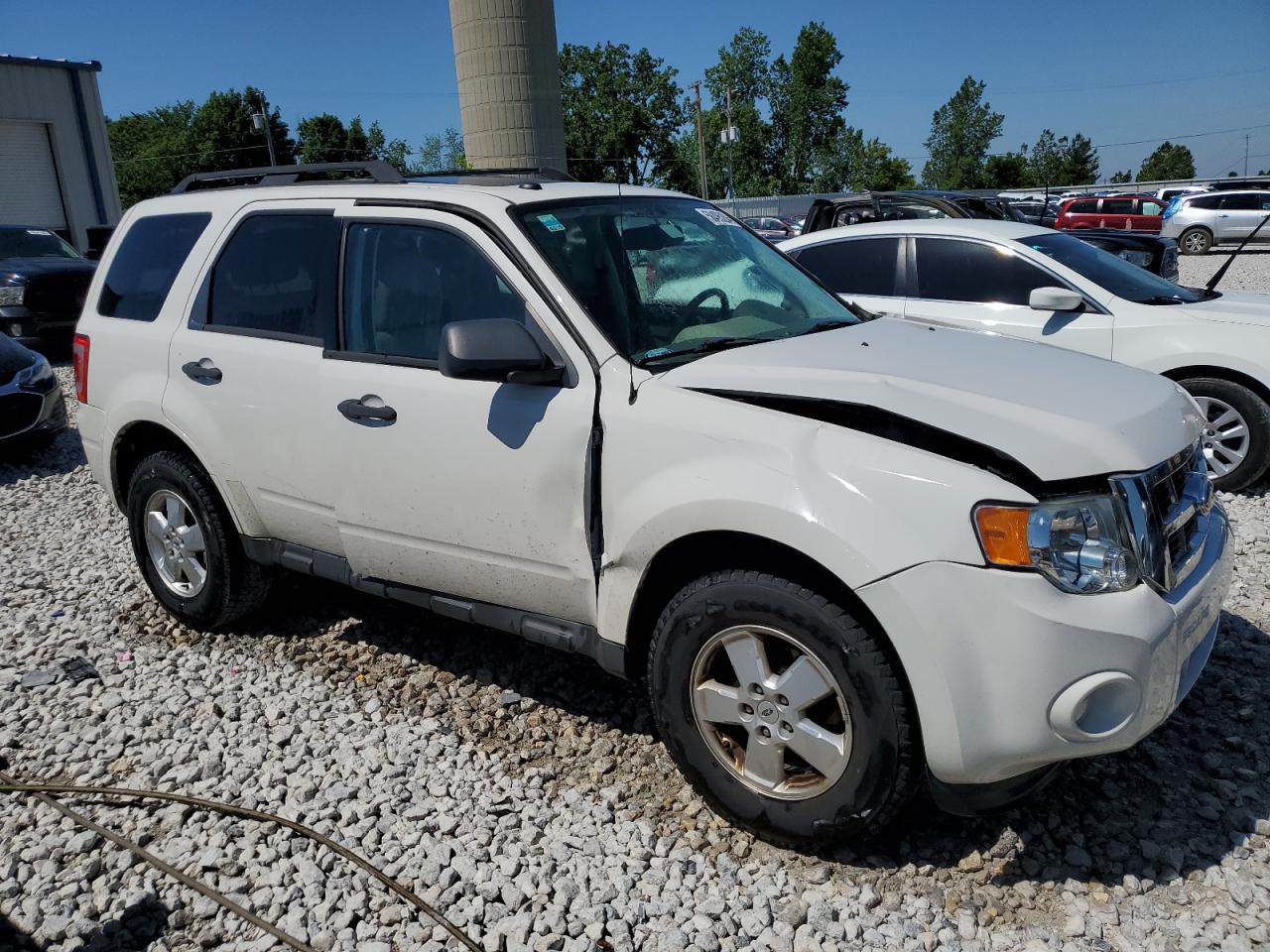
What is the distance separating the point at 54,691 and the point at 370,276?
230 cm

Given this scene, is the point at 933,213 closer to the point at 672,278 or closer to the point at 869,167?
the point at 672,278

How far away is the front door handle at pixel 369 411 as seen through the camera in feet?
11.1

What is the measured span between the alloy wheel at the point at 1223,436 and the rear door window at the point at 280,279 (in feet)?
16.7

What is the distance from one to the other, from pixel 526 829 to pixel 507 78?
10.5 m

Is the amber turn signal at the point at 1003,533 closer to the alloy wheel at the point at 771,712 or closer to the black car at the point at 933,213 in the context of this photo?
the alloy wheel at the point at 771,712

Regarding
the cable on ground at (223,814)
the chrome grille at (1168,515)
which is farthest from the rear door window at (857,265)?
the cable on ground at (223,814)

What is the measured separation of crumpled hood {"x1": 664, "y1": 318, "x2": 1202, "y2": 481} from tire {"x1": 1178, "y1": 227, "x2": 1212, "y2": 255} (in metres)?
25.9

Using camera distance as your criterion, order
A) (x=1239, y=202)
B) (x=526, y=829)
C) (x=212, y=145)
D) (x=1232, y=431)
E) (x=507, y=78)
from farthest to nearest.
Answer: (x=212, y=145), (x=1239, y=202), (x=507, y=78), (x=1232, y=431), (x=526, y=829)

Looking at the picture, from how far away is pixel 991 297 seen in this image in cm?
657

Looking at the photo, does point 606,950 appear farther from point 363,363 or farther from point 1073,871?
point 363,363

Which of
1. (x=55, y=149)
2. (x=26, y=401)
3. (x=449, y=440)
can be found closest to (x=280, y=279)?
(x=449, y=440)

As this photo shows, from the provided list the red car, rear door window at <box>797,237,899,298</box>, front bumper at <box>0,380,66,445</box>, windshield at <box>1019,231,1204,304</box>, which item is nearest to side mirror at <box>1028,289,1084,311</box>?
windshield at <box>1019,231,1204,304</box>

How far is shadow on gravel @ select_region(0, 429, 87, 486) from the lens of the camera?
26.6ft

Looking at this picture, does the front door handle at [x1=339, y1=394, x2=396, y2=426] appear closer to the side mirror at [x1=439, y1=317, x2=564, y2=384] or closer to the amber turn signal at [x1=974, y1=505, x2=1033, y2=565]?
the side mirror at [x1=439, y1=317, x2=564, y2=384]
